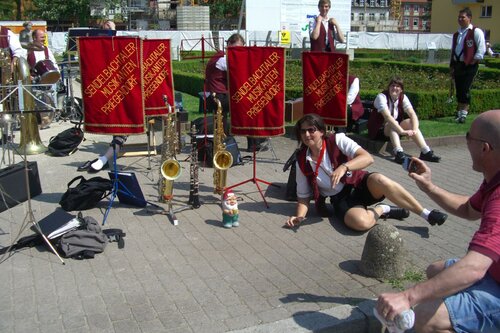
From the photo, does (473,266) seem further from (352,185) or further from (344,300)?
(352,185)

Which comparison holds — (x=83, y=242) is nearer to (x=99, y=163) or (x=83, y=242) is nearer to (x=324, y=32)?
(x=99, y=163)

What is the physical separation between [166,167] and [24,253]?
1751mm

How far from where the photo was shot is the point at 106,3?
5816 cm

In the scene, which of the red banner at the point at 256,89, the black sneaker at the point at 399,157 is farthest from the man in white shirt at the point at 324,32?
the red banner at the point at 256,89

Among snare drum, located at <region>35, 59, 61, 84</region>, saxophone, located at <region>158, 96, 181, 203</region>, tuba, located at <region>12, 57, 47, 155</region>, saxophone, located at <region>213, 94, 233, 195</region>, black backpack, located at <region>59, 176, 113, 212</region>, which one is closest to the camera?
saxophone, located at <region>158, 96, 181, 203</region>

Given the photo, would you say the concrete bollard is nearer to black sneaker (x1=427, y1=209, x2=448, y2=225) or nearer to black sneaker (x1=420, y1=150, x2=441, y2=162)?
black sneaker (x1=427, y1=209, x2=448, y2=225)

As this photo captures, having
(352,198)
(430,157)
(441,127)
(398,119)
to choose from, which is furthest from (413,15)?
(352,198)

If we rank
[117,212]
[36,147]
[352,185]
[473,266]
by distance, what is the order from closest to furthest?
1. [473,266]
2. [352,185]
3. [117,212]
4. [36,147]

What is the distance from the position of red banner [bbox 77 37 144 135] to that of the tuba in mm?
3397

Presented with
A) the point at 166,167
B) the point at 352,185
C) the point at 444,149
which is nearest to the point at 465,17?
the point at 444,149

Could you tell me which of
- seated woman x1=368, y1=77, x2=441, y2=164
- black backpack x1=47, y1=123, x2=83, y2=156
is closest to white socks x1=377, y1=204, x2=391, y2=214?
seated woman x1=368, y1=77, x2=441, y2=164

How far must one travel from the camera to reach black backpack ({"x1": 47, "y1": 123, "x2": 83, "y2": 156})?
9156 millimetres

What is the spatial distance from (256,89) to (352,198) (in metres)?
1.87

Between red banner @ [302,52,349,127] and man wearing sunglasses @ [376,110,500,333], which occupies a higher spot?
red banner @ [302,52,349,127]
